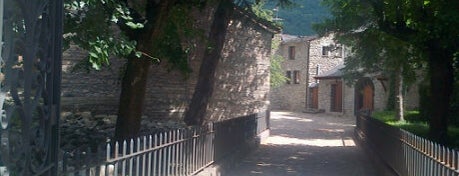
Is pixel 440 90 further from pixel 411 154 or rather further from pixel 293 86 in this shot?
pixel 293 86

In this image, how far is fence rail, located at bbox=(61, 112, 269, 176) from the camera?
4.70m

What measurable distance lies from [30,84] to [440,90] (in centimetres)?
1079

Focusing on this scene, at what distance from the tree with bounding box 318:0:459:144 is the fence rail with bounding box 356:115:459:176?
4.42 ft

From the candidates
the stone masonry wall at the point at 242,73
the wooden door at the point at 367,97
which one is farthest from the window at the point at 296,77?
the stone masonry wall at the point at 242,73

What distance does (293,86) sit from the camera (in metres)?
53.9

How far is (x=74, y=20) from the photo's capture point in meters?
7.00

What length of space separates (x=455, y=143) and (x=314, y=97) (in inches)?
1538

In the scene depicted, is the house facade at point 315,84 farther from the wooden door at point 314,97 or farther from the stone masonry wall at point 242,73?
the stone masonry wall at point 242,73

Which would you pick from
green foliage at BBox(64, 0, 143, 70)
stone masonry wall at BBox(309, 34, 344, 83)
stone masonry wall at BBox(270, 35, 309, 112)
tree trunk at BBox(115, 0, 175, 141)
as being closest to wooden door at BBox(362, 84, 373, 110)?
stone masonry wall at BBox(309, 34, 344, 83)

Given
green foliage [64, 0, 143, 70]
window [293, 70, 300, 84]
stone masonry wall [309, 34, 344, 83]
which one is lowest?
green foliage [64, 0, 143, 70]

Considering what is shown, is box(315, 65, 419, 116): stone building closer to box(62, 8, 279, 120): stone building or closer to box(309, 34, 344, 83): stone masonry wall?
box(309, 34, 344, 83): stone masonry wall

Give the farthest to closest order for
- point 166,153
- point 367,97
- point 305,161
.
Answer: point 367,97
point 305,161
point 166,153

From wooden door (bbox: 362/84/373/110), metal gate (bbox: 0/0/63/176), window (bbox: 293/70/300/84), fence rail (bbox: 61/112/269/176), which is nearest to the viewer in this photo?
metal gate (bbox: 0/0/63/176)

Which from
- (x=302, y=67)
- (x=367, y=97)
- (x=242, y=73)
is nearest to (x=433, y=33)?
(x=242, y=73)
